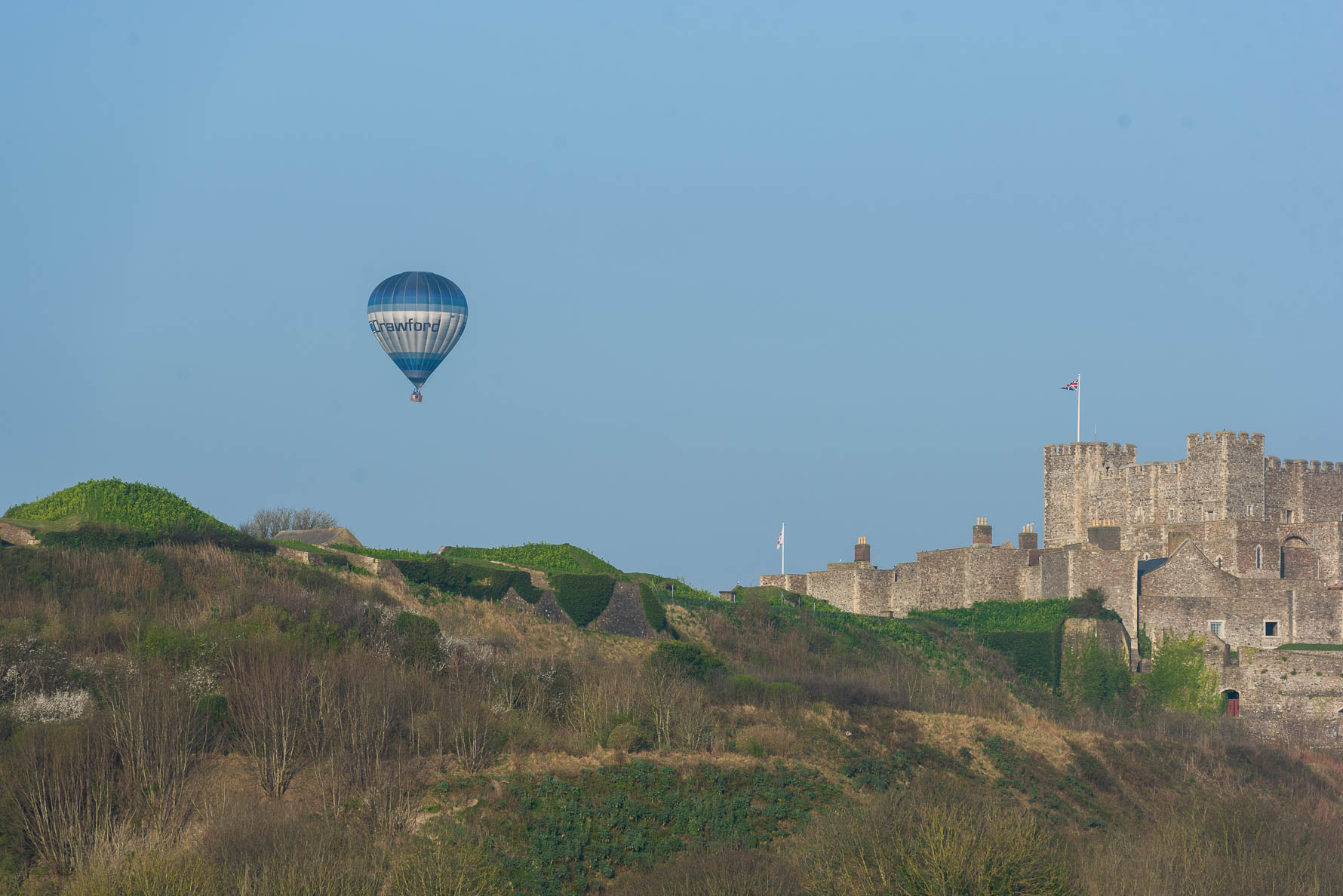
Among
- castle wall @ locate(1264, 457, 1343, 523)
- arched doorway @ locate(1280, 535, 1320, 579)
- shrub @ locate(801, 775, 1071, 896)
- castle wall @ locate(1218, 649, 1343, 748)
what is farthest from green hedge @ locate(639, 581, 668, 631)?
castle wall @ locate(1264, 457, 1343, 523)

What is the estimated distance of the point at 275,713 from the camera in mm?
32656

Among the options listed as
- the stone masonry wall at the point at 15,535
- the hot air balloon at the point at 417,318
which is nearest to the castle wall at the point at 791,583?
the hot air balloon at the point at 417,318

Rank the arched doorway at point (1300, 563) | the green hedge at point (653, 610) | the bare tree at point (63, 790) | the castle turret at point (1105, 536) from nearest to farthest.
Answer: the bare tree at point (63, 790) < the green hedge at point (653, 610) < the arched doorway at point (1300, 563) < the castle turret at point (1105, 536)

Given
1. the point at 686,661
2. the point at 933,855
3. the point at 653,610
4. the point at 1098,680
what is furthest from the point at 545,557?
the point at 933,855

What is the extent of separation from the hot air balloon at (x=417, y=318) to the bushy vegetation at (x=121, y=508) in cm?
911

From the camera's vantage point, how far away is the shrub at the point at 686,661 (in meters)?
44.1

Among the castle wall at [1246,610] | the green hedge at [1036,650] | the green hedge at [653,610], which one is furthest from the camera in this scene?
the green hedge at [1036,650]

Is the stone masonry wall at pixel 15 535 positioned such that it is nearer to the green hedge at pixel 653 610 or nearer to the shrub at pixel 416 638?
the shrub at pixel 416 638

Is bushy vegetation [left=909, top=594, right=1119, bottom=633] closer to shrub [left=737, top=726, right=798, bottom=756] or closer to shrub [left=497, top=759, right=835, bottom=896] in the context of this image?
shrub [left=737, top=726, right=798, bottom=756]

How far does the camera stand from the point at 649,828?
32.7 metres

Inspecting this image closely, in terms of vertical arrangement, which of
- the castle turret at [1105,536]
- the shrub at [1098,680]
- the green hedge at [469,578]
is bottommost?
the shrub at [1098,680]

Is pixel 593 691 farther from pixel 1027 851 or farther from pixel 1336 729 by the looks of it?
pixel 1336 729

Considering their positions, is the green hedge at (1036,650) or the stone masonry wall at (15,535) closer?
the stone masonry wall at (15,535)

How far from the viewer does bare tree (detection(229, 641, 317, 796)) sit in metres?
32.1
